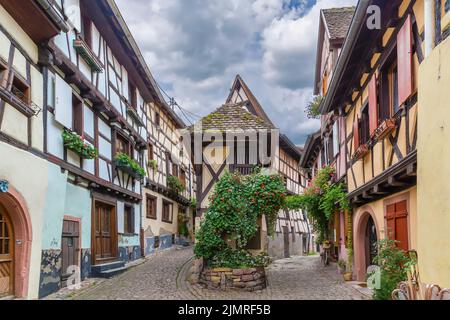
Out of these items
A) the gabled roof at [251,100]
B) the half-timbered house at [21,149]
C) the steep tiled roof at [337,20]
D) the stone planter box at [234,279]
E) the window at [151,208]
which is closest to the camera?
the half-timbered house at [21,149]

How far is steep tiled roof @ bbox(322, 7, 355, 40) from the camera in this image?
45.0 feet

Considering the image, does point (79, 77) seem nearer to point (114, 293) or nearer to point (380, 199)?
point (114, 293)

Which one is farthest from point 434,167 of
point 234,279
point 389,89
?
point 234,279

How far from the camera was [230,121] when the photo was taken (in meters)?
12.1

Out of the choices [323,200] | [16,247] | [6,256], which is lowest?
[6,256]

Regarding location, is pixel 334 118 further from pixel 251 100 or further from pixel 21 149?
pixel 21 149

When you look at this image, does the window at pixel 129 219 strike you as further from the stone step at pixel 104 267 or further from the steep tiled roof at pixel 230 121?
the steep tiled roof at pixel 230 121

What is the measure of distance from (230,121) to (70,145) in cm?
430

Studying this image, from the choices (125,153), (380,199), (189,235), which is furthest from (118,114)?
(189,235)

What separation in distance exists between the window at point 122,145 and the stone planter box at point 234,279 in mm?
5709

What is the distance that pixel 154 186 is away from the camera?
18672 mm

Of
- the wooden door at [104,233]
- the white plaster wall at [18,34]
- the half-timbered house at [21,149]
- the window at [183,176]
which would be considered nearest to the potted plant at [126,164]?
the wooden door at [104,233]

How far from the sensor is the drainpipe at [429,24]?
5.58 metres
